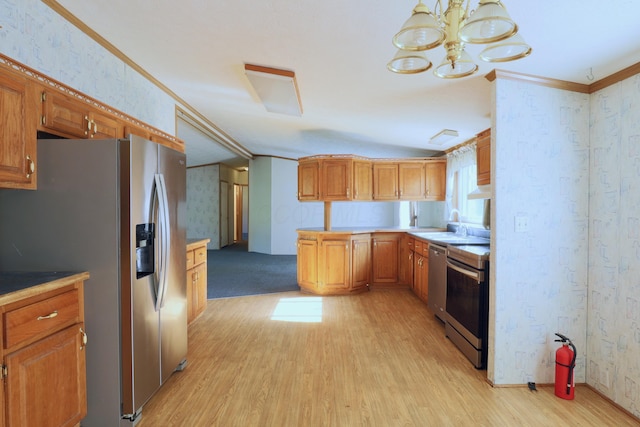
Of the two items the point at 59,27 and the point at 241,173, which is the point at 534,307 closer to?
the point at 59,27

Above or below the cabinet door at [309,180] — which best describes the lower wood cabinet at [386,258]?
below

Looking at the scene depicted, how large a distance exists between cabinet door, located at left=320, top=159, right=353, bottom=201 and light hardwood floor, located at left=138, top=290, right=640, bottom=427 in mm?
2142

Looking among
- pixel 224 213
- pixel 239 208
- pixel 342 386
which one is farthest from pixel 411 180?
pixel 239 208

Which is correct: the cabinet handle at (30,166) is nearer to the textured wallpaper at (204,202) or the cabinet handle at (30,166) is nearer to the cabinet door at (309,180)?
the cabinet door at (309,180)

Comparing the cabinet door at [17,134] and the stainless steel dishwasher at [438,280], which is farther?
the stainless steel dishwasher at [438,280]

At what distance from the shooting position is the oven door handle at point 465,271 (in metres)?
2.72

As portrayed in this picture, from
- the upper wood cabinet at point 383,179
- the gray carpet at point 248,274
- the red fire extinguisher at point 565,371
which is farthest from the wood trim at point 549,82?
the gray carpet at point 248,274

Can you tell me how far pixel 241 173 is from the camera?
1306 centimetres

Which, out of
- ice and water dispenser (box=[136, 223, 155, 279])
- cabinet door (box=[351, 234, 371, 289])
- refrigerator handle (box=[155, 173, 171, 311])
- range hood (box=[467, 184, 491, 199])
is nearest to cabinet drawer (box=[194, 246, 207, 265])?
refrigerator handle (box=[155, 173, 171, 311])

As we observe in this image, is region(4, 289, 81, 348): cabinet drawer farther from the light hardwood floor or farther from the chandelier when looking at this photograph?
the chandelier

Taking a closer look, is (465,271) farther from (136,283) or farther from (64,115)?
(64,115)

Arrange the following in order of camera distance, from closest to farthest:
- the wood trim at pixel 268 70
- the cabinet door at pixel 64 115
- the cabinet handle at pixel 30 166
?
the cabinet handle at pixel 30 166
the cabinet door at pixel 64 115
the wood trim at pixel 268 70

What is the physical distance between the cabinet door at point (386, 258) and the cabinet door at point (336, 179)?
0.86 meters

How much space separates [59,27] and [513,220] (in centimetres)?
333
